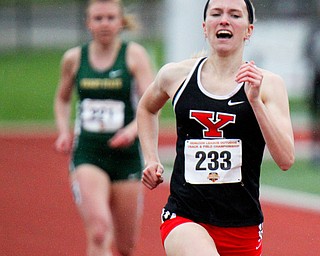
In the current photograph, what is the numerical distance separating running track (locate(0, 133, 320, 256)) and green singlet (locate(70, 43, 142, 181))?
196 centimetres

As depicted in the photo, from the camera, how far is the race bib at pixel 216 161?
459cm

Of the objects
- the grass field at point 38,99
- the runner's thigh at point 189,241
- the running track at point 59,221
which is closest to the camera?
the runner's thigh at point 189,241

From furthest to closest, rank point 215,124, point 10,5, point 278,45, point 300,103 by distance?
point 10,5 < point 300,103 < point 278,45 < point 215,124

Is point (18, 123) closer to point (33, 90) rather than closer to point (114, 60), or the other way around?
point (33, 90)

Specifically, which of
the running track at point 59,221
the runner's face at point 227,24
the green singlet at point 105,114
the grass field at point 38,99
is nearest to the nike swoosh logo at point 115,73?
the green singlet at point 105,114

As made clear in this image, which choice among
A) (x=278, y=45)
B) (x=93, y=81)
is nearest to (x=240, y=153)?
(x=93, y=81)

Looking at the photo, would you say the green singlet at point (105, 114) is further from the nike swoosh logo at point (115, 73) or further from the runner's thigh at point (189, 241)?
the runner's thigh at point (189, 241)

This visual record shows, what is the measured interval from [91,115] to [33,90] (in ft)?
63.9

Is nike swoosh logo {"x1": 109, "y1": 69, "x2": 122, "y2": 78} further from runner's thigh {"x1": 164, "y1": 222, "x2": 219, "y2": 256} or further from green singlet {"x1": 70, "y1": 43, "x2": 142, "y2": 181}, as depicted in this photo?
runner's thigh {"x1": 164, "y1": 222, "x2": 219, "y2": 256}

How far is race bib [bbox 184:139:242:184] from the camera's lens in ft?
15.1

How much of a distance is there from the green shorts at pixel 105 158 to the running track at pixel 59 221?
1.89 m

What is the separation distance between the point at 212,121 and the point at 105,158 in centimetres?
229

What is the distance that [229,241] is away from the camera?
465cm

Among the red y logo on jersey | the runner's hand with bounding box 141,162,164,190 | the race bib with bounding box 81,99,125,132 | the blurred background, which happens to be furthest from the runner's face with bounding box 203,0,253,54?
the blurred background
